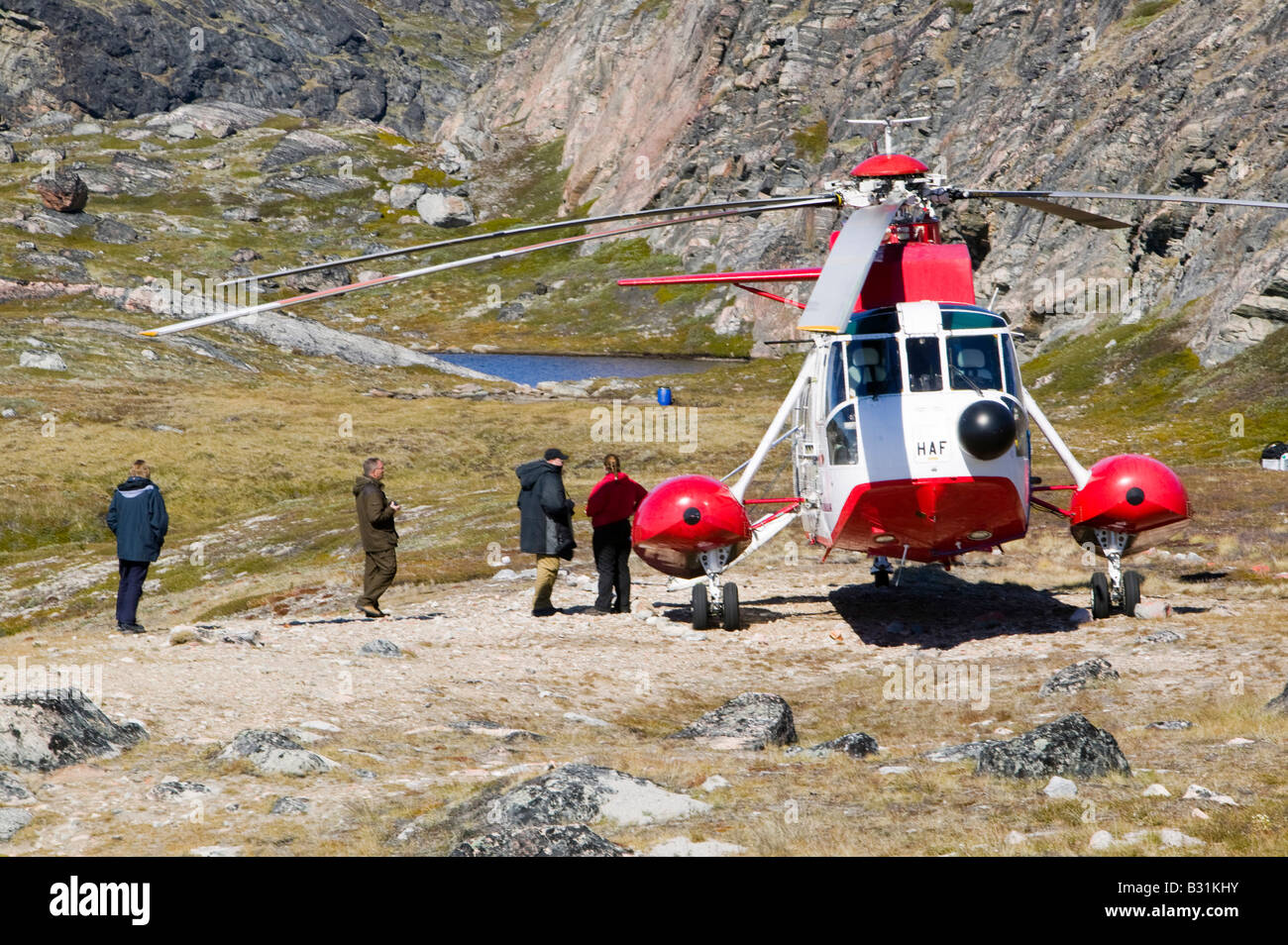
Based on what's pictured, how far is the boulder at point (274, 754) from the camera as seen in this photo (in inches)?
405

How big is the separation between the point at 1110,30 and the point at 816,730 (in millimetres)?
91424

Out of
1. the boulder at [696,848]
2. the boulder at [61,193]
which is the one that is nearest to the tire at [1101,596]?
the boulder at [696,848]

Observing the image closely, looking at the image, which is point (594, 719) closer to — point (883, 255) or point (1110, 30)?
point (883, 255)

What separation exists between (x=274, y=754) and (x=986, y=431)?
9593 millimetres

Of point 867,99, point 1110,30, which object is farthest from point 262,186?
point 1110,30

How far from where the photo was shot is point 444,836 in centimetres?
846

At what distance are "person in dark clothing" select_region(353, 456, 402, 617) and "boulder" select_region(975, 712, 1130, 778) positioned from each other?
12.3 metres

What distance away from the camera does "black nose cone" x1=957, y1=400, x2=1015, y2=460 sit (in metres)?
14.8

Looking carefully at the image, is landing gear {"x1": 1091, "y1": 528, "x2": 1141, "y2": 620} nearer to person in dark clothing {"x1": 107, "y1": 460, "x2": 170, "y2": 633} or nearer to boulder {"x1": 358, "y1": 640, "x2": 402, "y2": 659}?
boulder {"x1": 358, "y1": 640, "x2": 402, "y2": 659}

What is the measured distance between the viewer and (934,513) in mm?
15805

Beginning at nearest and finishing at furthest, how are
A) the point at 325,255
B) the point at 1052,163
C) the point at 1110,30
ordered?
the point at 1052,163
the point at 1110,30
the point at 325,255

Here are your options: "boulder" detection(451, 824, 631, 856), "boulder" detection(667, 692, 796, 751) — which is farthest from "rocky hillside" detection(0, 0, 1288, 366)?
"boulder" detection(451, 824, 631, 856)

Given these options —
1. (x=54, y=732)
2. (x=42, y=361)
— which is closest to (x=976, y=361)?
(x=54, y=732)

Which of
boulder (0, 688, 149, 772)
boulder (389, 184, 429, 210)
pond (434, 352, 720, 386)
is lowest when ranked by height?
boulder (0, 688, 149, 772)
